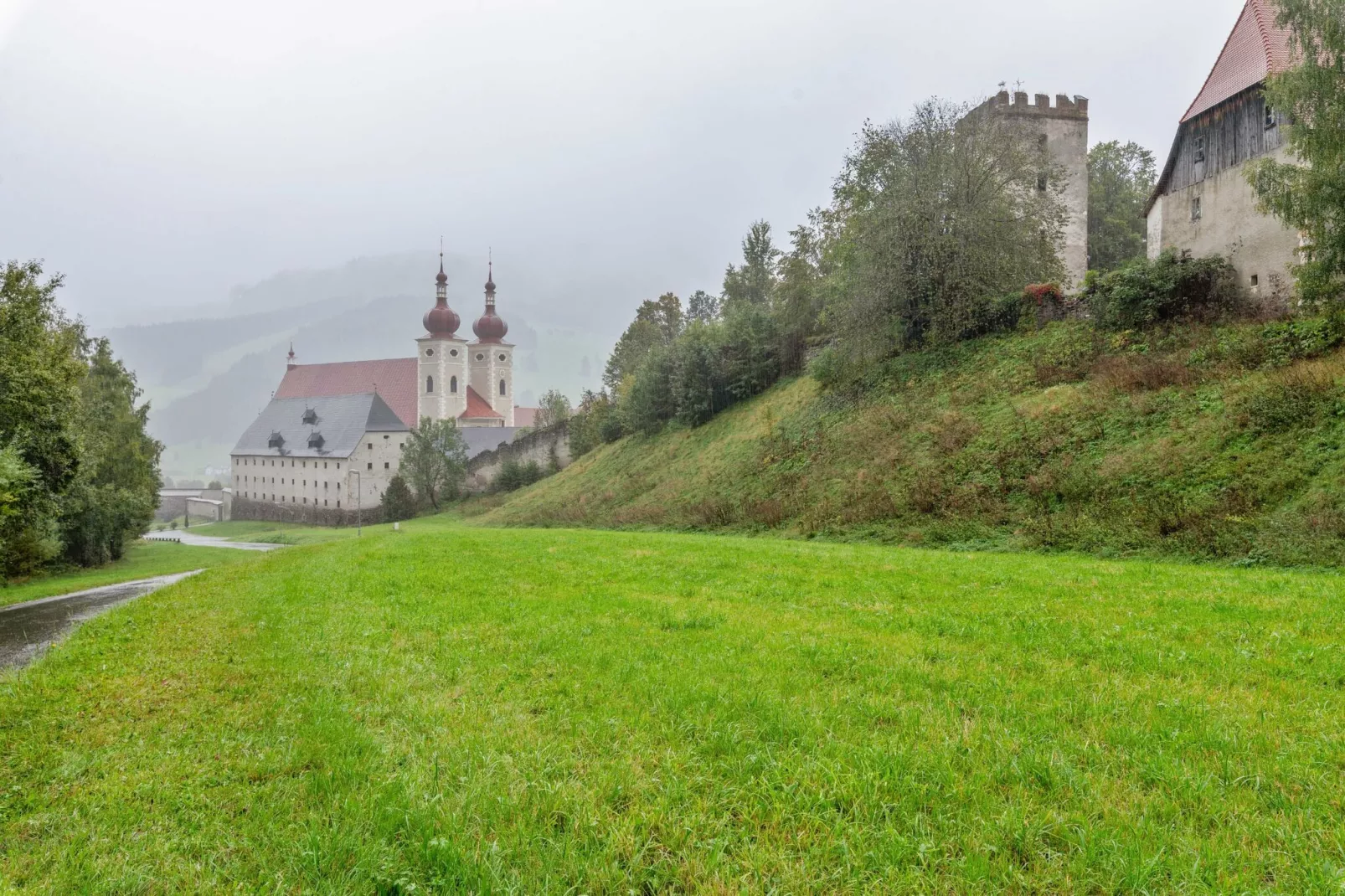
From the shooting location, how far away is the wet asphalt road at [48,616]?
9.62 m

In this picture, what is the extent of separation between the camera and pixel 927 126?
95.1ft

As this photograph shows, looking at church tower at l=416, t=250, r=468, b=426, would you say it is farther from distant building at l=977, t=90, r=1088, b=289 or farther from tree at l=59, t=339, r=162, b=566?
distant building at l=977, t=90, r=1088, b=289

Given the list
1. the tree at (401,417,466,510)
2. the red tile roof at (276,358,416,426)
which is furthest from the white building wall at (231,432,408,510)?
→ the red tile roof at (276,358,416,426)

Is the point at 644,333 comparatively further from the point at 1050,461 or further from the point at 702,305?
the point at 1050,461

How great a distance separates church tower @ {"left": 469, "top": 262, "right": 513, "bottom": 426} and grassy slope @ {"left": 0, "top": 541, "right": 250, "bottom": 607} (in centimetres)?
5646

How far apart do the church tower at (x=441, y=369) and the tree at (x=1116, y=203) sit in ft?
245

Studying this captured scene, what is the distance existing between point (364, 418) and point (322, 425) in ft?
24.2

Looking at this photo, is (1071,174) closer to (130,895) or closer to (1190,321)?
(1190,321)

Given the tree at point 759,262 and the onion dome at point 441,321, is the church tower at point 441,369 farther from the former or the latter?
the tree at point 759,262

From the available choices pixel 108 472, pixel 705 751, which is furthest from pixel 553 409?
pixel 705 751

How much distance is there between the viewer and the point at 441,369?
93.7m

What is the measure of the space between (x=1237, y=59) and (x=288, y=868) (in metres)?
37.0

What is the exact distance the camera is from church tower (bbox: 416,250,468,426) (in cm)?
9325

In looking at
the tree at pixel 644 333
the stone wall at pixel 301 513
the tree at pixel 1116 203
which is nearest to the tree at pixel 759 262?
the tree at pixel 644 333
